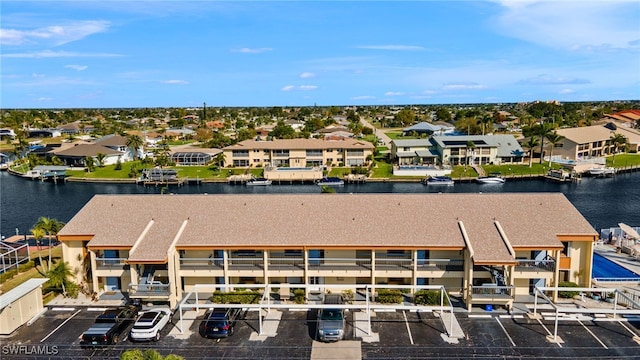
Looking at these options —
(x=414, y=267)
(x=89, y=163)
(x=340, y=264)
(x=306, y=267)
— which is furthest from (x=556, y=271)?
(x=89, y=163)

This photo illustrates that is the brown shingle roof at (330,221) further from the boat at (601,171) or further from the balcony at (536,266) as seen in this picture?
the boat at (601,171)

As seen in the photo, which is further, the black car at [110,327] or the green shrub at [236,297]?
the green shrub at [236,297]

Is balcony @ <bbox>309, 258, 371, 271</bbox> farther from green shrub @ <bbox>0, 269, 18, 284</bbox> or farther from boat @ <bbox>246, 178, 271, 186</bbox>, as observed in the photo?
boat @ <bbox>246, 178, 271, 186</bbox>

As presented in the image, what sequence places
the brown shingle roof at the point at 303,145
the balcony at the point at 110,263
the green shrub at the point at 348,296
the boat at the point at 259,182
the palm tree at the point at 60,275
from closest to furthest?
1. the green shrub at the point at 348,296
2. the balcony at the point at 110,263
3. the palm tree at the point at 60,275
4. the boat at the point at 259,182
5. the brown shingle roof at the point at 303,145

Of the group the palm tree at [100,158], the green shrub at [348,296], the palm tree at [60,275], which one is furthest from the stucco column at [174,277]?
the palm tree at [100,158]

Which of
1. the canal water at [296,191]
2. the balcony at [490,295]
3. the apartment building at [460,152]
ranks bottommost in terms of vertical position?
the canal water at [296,191]

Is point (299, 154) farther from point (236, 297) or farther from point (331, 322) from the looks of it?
point (331, 322)

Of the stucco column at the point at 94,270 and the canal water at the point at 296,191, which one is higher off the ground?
the stucco column at the point at 94,270
